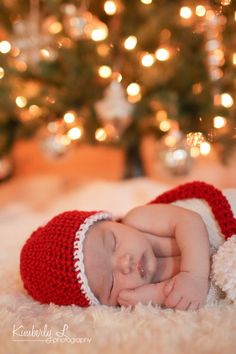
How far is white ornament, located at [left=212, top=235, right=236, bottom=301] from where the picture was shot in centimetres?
83

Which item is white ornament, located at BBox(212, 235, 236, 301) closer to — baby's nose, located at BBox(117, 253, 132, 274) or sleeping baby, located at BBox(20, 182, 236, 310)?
sleeping baby, located at BBox(20, 182, 236, 310)

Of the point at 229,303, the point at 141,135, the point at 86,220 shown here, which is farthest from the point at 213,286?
the point at 141,135

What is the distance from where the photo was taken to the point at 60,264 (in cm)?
85

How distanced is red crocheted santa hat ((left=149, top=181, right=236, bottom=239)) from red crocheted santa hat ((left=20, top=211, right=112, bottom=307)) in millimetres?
225

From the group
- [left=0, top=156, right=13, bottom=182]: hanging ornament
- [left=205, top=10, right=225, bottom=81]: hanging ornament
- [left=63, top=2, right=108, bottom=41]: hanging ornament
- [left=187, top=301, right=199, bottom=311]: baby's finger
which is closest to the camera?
[left=187, top=301, right=199, bottom=311]: baby's finger

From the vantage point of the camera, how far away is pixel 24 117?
6.07 feet

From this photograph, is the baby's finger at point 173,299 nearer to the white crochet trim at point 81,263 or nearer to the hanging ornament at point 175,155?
the white crochet trim at point 81,263

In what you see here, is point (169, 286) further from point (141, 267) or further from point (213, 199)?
point (213, 199)

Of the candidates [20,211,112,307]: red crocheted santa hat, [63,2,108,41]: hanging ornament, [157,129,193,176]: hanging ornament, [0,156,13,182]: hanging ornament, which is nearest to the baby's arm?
[20,211,112,307]: red crocheted santa hat

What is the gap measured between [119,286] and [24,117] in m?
1.15

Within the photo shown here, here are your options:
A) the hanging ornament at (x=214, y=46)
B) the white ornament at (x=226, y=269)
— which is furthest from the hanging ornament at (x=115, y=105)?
the white ornament at (x=226, y=269)

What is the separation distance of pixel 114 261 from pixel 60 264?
110 millimetres

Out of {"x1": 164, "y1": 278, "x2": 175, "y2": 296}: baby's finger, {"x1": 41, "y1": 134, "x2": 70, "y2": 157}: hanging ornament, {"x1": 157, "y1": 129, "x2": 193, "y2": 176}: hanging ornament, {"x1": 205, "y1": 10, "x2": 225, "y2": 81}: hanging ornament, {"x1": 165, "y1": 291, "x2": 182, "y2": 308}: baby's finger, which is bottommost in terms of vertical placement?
{"x1": 165, "y1": 291, "x2": 182, "y2": 308}: baby's finger

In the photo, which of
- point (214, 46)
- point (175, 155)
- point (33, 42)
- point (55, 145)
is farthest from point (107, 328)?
point (33, 42)
